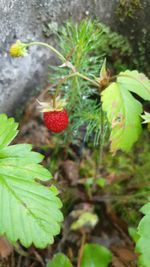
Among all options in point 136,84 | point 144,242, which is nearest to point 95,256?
point 144,242

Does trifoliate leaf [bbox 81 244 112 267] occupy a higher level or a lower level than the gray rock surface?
lower

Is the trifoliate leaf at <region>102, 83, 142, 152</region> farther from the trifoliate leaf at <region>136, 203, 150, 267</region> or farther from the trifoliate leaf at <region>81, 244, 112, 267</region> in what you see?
the trifoliate leaf at <region>81, 244, 112, 267</region>

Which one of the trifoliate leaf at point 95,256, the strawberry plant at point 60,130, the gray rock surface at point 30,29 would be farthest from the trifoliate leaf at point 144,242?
the gray rock surface at point 30,29

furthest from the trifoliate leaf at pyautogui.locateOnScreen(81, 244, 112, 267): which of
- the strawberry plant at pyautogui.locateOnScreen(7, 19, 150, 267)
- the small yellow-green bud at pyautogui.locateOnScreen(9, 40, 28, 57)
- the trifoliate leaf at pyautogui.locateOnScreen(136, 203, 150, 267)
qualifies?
the small yellow-green bud at pyautogui.locateOnScreen(9, 40, 28, 57)

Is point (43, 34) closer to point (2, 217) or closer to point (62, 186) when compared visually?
point (62, 186)

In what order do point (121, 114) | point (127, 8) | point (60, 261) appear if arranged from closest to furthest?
point (121, 114)
point (60, 261)
point (127, 8)

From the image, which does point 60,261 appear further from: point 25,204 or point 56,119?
point 56,119
